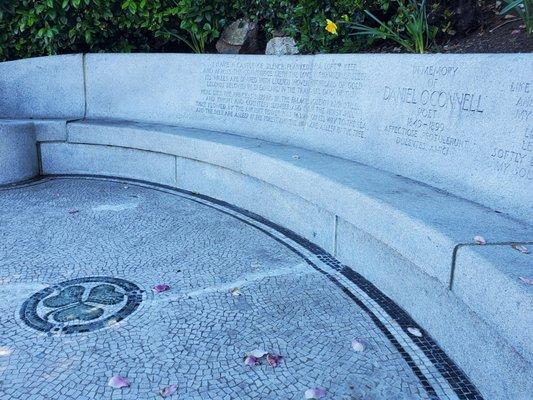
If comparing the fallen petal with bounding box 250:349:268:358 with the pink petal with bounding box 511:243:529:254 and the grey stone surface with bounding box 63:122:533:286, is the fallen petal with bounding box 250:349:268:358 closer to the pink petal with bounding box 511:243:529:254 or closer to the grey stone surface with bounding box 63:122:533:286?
the grey stone surface with bounding box 63:122:533:286

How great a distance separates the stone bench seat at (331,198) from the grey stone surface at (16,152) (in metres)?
0.19

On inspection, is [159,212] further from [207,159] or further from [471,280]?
[471,280]

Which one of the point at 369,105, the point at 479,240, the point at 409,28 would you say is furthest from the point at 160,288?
the point at 409,28

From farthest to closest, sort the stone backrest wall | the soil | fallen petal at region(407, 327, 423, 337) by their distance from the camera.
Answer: the soil
the stone backrest wall
fallen petal at region(407, 327, 423, 337)

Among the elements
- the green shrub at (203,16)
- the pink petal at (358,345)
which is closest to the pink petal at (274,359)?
the pink petal at (358,345)

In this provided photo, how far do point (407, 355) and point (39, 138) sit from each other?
428cm

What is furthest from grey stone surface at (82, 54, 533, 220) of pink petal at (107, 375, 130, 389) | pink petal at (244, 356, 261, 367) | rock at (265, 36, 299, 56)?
pink petal at (107, 375, 130, 389)

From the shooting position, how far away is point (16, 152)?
507cm

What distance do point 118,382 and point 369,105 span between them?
2298 millimetres

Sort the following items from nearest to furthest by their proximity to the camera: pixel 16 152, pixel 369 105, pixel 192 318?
pixel 192 318, pixel 369 105, pixel 16 152

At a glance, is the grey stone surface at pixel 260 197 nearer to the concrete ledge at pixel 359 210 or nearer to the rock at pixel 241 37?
the concrete ledge at pixel 359 210

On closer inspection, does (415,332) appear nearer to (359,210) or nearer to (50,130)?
(359,210)

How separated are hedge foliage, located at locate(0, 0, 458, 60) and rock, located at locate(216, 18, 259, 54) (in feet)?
0.29

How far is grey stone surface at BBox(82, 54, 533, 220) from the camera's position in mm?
2633
